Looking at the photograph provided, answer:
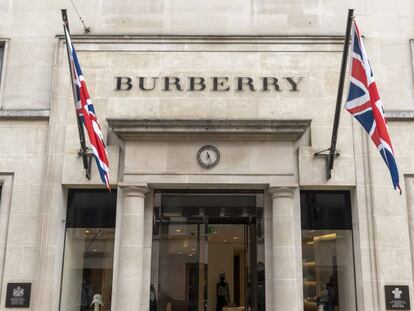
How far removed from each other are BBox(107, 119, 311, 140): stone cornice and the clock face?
44cm

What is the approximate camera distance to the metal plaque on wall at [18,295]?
1357 cm

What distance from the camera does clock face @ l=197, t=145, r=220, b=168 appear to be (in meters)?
14.3

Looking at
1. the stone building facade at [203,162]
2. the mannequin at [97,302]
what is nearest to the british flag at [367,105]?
the stone building facade at [203,162]

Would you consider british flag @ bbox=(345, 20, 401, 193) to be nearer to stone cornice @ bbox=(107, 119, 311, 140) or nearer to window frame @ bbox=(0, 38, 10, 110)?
stone cornice @ bbox=(107, 119, 311, 140)

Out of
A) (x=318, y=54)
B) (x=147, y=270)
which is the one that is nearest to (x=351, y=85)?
(x=318, y=54)

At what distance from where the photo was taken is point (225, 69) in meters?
15.2

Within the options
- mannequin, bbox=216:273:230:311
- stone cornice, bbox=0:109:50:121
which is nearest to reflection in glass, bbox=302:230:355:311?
mannequin, bbox=216:273:230:311

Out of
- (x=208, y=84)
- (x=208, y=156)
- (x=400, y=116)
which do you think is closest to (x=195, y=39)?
(x=208, y=84)

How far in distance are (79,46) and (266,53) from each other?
5.54 meters

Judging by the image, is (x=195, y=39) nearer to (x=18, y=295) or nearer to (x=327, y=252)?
(x=327, y=252)

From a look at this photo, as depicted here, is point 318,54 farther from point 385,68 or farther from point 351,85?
point 351,85

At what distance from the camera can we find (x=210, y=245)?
49.1 feet

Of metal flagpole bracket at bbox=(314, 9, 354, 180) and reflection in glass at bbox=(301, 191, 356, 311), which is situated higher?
metal flagpole bracket at bbox=(314, 9, 354, 180)

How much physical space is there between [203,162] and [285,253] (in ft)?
10.8
